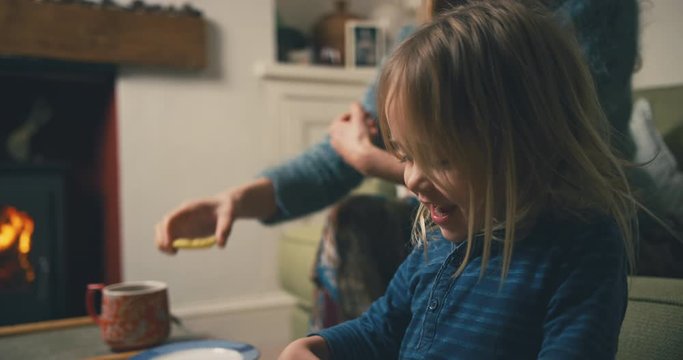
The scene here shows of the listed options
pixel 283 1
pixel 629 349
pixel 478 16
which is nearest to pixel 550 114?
pixel 478 16

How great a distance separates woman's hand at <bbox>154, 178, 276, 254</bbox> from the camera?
2.84 feet

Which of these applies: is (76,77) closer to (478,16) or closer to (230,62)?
(230,62)

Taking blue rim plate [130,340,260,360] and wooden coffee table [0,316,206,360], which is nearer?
blue rim plate [130,340,260,360]

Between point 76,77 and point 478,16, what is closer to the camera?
point 478,16

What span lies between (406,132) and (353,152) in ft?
1.39

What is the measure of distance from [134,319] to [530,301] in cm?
52

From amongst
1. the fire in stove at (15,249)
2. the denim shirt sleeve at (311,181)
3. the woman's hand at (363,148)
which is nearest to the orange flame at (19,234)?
the fire in stove at (15,249)

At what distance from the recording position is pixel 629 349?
635mm

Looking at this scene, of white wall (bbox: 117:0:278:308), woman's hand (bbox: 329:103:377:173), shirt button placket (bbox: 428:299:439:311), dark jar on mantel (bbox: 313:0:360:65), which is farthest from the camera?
dark jar on mantel (bbox: 313:0:360:65)

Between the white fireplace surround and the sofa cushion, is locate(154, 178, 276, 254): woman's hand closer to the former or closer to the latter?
the sofa cushion

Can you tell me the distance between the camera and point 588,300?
43 centimetres

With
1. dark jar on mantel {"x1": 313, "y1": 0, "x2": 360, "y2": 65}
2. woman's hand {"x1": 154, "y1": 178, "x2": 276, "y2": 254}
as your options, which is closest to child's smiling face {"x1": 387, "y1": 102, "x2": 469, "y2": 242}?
woman's hand {"x1": 154, "y1": 178, "x2": 276, "y2": 254}

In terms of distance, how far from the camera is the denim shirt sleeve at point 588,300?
1.39ft

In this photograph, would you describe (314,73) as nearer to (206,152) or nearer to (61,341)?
(206,152)
